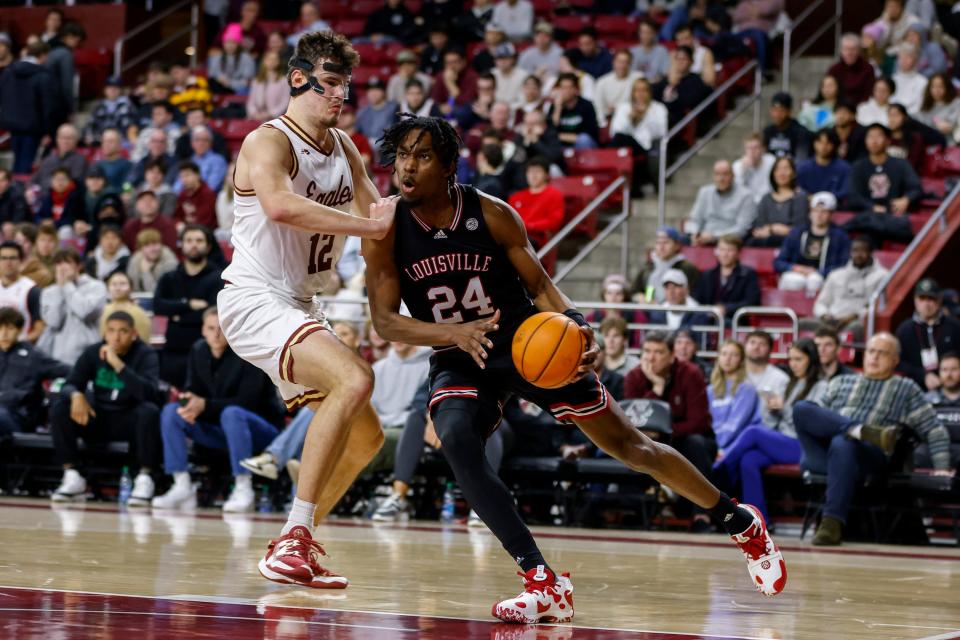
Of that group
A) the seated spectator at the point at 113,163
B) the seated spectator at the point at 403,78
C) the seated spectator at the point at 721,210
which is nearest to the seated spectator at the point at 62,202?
the seated spectator at the point at 113,163

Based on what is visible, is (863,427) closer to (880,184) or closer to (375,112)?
A: (880,184)

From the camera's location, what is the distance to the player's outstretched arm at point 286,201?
5359 mm

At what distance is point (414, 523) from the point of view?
10406mm

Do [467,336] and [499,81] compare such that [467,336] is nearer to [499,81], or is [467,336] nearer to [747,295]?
[747,295]

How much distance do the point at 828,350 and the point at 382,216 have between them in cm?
598

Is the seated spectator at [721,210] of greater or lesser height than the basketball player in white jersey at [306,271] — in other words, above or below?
above

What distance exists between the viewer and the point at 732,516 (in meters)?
5.79

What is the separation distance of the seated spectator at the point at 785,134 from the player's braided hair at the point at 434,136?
31.3ft

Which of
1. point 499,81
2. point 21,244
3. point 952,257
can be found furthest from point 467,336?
point 499,81

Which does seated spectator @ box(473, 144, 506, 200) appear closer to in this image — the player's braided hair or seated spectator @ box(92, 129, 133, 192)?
seated spectator @ box(92, 129, 133, 192)

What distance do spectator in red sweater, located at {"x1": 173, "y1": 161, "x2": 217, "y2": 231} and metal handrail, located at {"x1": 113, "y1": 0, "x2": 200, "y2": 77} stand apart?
505cm

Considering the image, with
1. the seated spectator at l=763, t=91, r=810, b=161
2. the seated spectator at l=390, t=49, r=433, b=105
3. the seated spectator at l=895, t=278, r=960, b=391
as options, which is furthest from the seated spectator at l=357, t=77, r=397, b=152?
the seated spectator at l=895, t=278, r=960, b=391

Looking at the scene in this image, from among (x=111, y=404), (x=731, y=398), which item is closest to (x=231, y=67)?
(x=111, y=404)

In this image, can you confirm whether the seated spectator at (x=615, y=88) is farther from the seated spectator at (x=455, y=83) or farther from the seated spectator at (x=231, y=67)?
the seated spectator at (x=231, y=67)
